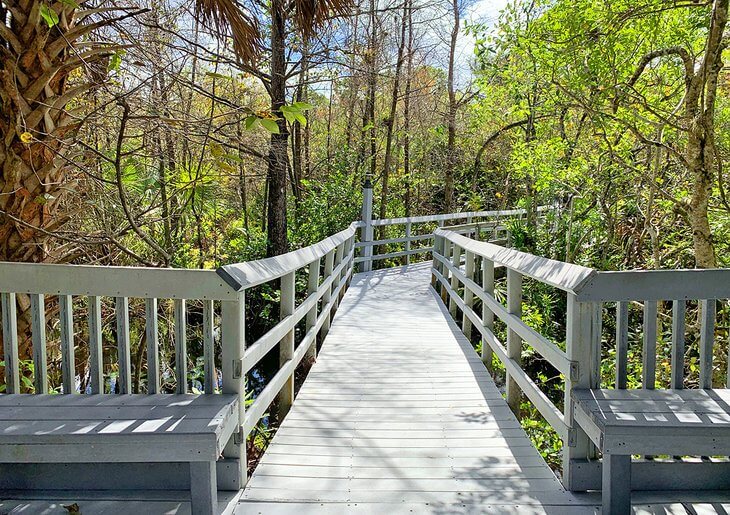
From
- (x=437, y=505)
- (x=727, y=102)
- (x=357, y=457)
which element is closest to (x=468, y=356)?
(x=357, y=457)

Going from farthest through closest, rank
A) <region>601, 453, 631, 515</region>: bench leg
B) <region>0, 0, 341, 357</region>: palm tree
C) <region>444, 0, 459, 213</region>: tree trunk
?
<region>444, 0, 459, 213</region>: tree trunk, <region>0, 0, 341, 357</region>: palm tree, <region>601, 453, 631, 515</region>: bench leg

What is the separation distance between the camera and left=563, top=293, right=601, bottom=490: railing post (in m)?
2.72

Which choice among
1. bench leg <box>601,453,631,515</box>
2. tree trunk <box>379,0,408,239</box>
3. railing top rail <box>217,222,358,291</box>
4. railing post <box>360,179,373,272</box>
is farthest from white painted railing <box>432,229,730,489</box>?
tree trunk <box>379,0,408,239</box>

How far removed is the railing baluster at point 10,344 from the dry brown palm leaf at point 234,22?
2.53 m

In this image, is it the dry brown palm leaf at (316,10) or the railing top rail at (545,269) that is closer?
the railing top rail at (545,269)

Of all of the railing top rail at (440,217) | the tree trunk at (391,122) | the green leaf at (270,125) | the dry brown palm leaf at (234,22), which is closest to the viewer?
the green leaf at (270,125)

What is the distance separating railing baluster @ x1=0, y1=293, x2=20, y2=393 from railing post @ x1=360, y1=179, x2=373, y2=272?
9.23m

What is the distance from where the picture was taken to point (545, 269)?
3.26 metres

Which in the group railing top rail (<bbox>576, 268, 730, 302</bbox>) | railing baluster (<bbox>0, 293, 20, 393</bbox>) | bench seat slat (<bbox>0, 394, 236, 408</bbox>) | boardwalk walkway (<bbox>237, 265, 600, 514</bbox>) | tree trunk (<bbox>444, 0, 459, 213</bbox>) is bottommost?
boardwalk walkway (<bbox>237, 265, 600, 514</bbox>)

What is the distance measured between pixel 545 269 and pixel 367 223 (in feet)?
28.8

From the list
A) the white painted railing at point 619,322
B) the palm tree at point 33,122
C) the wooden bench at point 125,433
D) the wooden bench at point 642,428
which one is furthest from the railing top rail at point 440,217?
the wooden bench at point 125,433

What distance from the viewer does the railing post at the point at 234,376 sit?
2695 millimetres

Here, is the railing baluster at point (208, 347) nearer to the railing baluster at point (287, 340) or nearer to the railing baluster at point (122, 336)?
the railing baluster at point (122, 336)

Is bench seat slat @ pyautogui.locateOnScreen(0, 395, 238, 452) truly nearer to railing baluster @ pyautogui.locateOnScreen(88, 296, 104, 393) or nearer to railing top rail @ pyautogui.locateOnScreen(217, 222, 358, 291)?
railing baluster @ pyautogui.locateOnScreen(88, 296, 104, 393)
